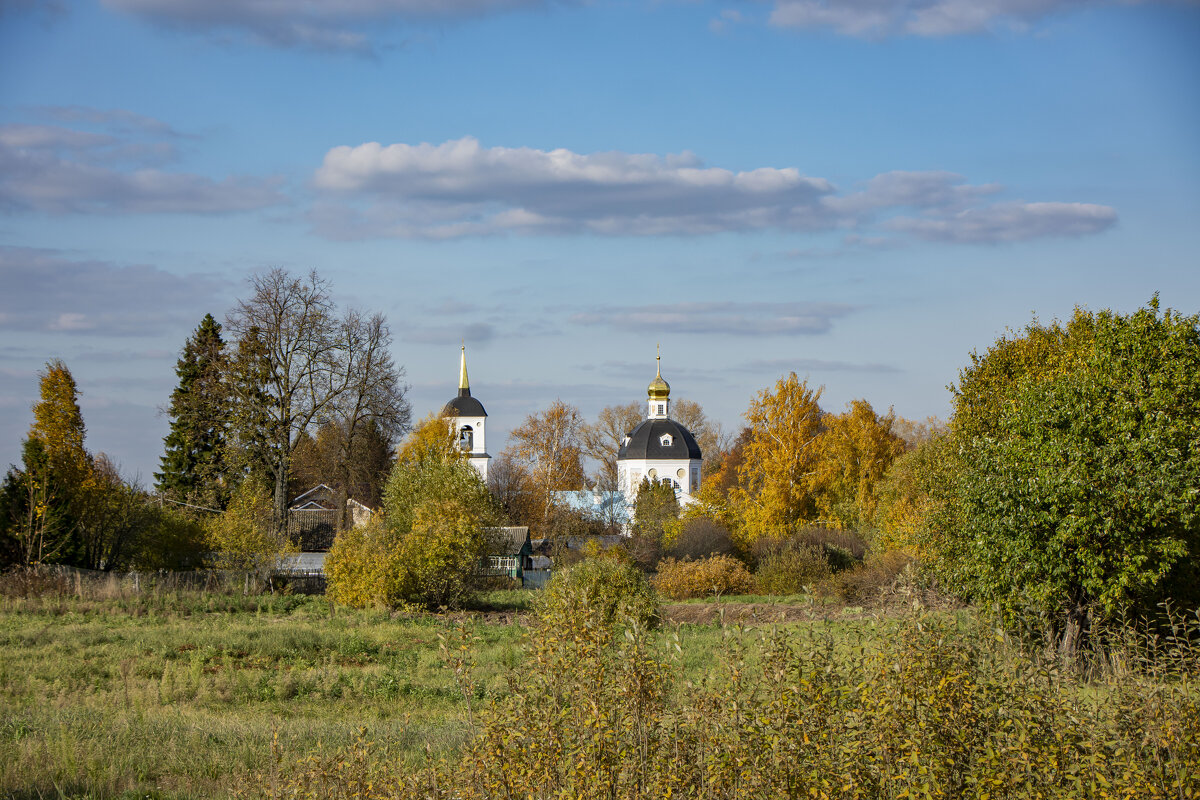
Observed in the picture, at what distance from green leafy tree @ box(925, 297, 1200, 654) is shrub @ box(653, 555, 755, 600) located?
51.4ft

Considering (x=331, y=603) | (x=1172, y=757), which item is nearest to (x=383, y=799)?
(x=1172, y=757)

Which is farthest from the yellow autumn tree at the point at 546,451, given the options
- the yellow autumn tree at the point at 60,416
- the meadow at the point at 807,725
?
the meadow at the point at 807,725

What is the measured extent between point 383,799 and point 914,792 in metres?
2.40

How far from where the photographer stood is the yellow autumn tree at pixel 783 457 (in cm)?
4122

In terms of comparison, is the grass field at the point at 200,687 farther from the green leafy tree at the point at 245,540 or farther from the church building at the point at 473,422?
the church building at the point at 473,422

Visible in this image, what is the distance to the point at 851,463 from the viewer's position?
45.3 m

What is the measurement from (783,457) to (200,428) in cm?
2441

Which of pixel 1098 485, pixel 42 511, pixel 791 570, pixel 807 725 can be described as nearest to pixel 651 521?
pixel 791 570

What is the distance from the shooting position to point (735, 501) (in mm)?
44312

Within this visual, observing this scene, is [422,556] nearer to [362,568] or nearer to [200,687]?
[362,568]

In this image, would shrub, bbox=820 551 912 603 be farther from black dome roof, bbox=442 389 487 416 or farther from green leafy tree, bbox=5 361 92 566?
black dome roof, bbox=442 389 487 416

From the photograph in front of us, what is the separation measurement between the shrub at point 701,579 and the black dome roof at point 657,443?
41.8m

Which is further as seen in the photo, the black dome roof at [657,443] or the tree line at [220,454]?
the black dome roof at [657,443]

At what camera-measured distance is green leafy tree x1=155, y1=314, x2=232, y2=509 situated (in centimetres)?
3741
